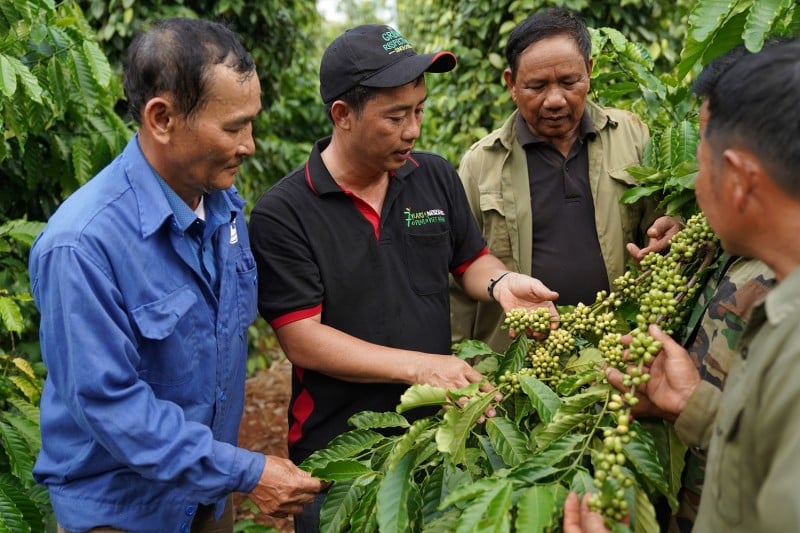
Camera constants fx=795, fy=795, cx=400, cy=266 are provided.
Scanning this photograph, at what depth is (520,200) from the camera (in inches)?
116

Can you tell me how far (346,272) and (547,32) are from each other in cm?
117

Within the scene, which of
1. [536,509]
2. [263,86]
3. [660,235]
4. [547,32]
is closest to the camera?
[536,509]

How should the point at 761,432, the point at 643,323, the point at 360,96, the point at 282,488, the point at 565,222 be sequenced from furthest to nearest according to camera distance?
the point at 565,222 → the point at 360,96 → the point at 282,488 → the point at 643,323 → the point at 761,432

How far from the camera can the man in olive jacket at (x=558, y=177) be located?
282 centimetres

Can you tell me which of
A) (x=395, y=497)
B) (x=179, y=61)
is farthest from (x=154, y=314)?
(x=395, y=497)

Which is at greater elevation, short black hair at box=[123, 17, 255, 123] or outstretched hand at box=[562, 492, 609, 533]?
short black hair at box=[123, 17, 255, 123]

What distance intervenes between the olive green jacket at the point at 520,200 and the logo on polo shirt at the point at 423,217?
1.49 ft

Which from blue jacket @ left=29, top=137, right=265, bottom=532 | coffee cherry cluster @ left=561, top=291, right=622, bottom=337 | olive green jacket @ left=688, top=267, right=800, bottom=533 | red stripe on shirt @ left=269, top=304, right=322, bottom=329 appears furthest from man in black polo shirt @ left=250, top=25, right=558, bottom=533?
olive green jacket @ left=688, top=267, right=800, bottom=533

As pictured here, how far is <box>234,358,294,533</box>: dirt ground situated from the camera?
174 inches

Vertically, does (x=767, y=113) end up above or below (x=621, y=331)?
above

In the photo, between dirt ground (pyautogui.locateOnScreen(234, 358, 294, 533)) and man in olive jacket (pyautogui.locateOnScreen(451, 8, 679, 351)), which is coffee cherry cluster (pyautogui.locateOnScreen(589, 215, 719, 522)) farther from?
dirt ground (pyautogui.locateOnScreen(234, 358, 294, 533))

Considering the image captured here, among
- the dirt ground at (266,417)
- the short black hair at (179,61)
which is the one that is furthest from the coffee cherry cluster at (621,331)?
the dirt ground at (266,417)

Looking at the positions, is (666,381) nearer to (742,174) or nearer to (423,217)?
(742,174)

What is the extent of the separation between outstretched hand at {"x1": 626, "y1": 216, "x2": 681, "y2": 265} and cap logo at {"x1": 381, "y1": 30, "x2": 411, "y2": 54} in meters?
0.90
